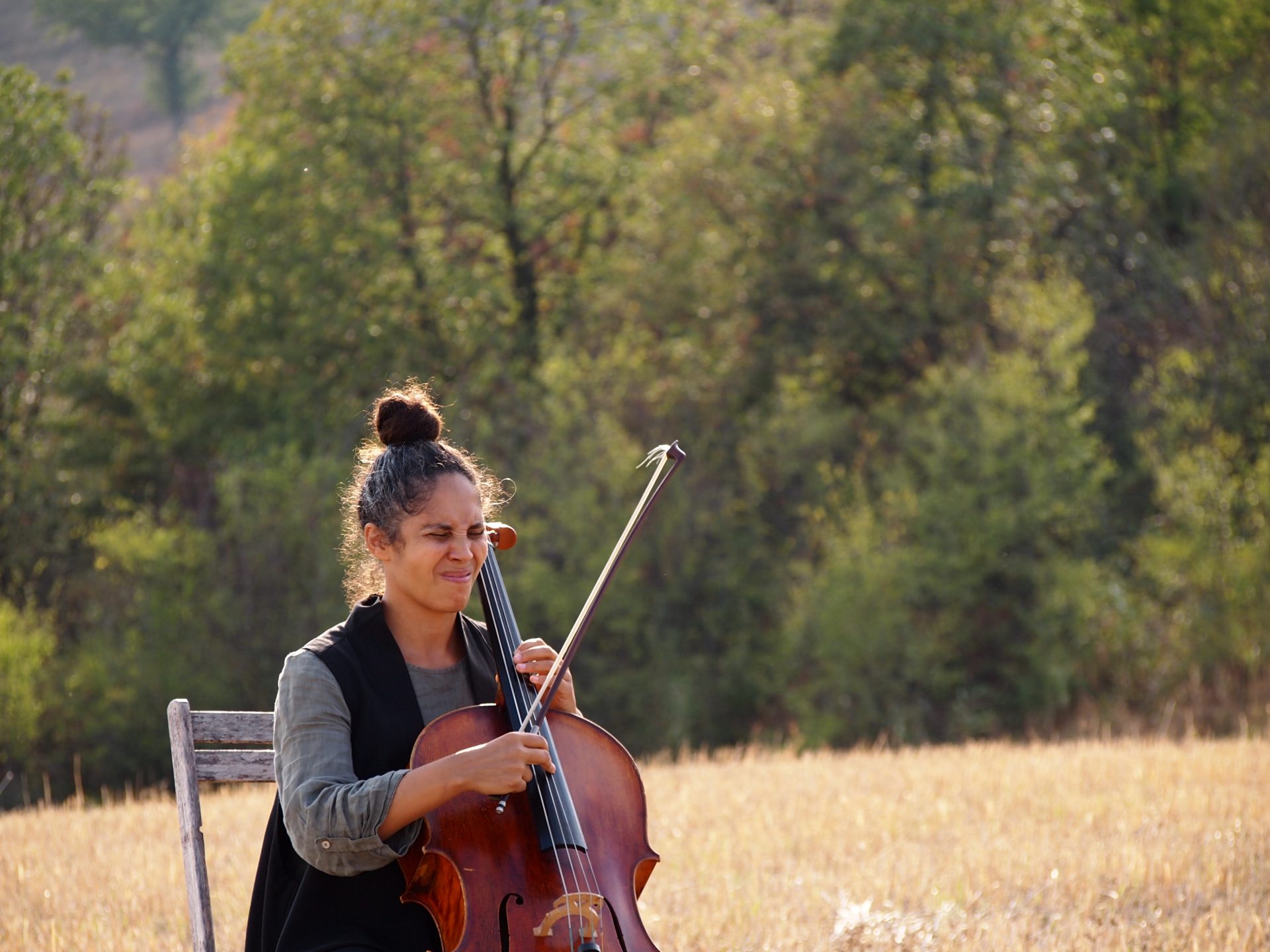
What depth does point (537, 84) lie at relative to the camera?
2423 cm

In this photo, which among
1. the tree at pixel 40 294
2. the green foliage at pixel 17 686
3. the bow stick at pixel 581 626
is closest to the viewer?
the bow stick at pixel 581 626

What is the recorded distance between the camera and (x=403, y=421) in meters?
3.41

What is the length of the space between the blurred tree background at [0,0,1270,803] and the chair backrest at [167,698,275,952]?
14219mm

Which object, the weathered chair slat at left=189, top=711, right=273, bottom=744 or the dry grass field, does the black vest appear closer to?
the weathered chair slat at left=189, top=711, right=273, bottom=744

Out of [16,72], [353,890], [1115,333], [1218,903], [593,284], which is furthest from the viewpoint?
[593,284]

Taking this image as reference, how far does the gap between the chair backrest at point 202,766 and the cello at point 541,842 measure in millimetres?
690

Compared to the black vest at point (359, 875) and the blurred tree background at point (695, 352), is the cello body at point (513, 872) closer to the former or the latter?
the black vest at point (359, 875)

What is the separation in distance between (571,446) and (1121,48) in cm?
1137

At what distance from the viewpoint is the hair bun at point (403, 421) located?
3.41m

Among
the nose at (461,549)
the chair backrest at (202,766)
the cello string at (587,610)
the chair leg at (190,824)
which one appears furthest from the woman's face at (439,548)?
the chair leg at (190,824)

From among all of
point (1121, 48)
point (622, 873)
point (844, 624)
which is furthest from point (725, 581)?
point (622, 873)

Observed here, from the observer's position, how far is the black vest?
314 centimetres

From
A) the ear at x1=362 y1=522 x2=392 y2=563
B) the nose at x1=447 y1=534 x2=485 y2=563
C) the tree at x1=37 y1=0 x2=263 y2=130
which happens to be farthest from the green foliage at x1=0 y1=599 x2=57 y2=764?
the tree at x1=37 y1=0 x2=263 y2=130

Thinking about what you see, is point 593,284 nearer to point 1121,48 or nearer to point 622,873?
point 1121,48
